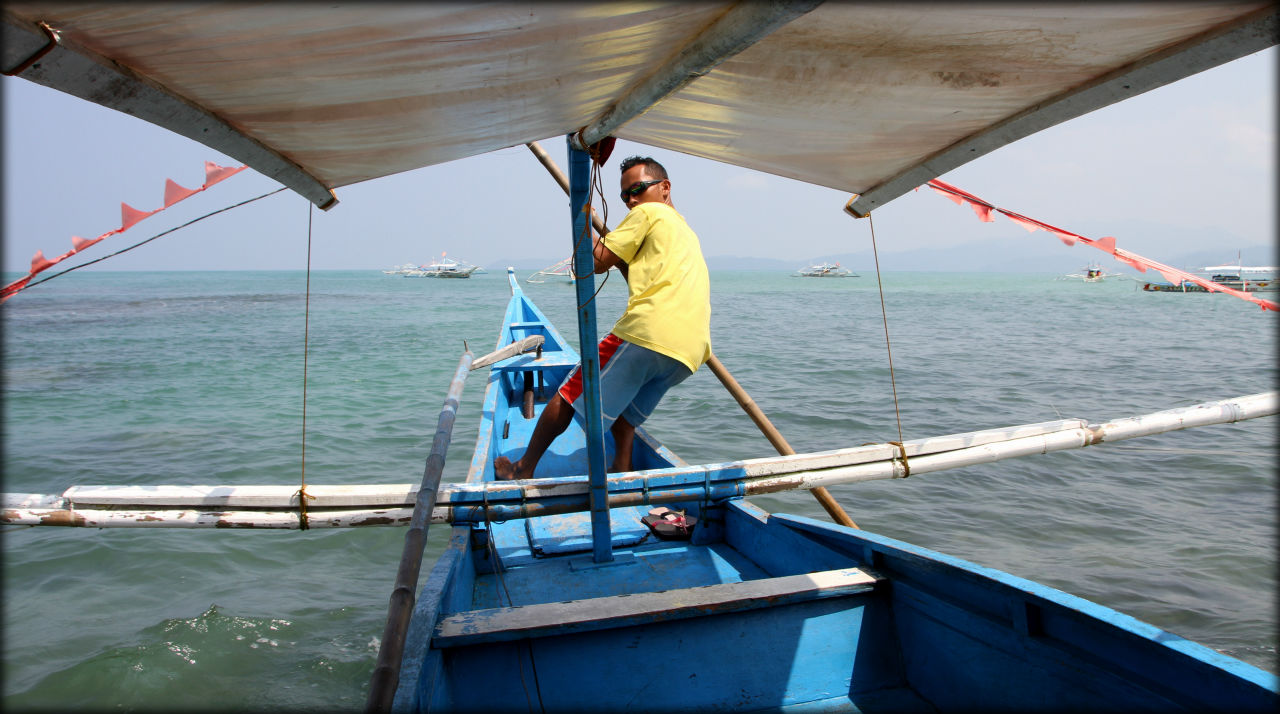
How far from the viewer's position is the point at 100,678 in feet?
11.2

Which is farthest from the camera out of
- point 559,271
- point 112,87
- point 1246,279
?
point 1246,279

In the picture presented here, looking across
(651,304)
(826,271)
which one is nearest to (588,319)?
(651,304)

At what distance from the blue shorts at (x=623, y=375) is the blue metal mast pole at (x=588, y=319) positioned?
0.30 feet

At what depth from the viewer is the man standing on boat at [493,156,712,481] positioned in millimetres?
2664

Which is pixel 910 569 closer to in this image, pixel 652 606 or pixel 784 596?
pixel 784 596

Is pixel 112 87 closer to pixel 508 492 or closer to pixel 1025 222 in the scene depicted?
pixel 508 492

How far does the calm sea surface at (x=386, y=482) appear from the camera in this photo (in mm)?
3664

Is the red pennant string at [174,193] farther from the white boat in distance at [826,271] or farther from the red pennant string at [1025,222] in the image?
the white boat in distance at [826,271]

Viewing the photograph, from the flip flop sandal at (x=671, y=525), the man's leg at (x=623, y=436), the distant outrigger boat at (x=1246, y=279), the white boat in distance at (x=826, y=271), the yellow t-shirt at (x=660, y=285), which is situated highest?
the white boat in distance at (x=826, y=271)

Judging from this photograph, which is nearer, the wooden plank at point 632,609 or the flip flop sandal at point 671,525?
the wooden plank at point 632,609

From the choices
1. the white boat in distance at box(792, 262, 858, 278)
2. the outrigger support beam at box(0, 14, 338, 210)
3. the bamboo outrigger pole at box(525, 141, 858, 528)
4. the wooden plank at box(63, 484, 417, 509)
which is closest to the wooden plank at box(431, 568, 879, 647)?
the wooden plank at box(63, 484, 417, 509)

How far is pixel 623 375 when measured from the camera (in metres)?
2.75

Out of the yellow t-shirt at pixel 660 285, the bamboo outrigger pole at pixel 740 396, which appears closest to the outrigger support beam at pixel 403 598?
the yellow t-shirt at pixel 660 285

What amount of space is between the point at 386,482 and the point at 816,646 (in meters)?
5.17
